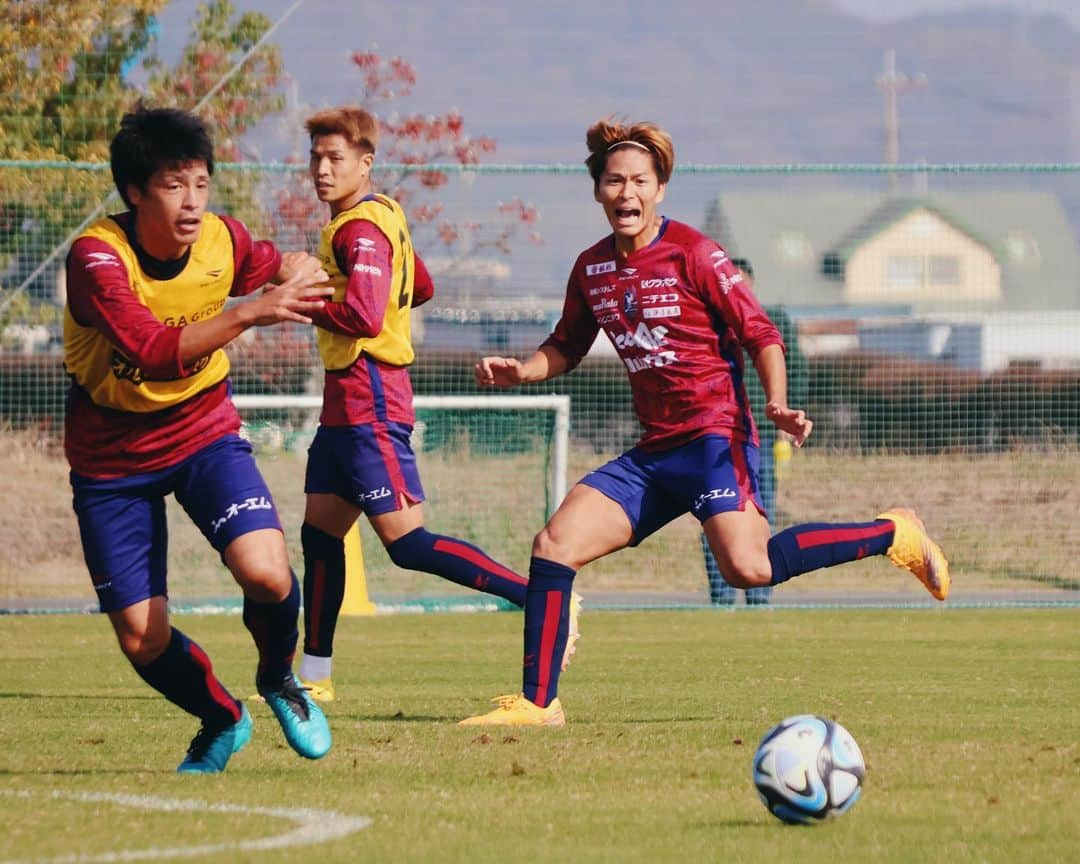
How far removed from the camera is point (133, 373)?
5.59m

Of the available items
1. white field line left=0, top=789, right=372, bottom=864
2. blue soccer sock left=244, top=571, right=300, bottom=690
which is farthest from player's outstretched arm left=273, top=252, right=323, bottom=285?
white field line left=0, top=789, right=372, bottom=864

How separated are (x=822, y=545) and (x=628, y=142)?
1651mm

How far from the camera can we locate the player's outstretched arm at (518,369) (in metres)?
7.09

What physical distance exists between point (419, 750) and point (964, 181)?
30.2 ft

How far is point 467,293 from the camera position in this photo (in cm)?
1453

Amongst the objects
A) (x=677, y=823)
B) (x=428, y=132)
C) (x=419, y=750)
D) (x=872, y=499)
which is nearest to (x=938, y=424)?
(x=872, y=499)

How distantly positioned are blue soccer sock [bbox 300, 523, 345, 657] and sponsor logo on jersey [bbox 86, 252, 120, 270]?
2.48 metres

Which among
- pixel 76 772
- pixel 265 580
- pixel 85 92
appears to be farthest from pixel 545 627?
pixel 85 92

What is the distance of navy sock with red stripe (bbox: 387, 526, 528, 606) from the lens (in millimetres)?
7734

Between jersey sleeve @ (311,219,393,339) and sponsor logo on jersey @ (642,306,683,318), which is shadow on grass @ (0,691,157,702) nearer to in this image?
jersey sleeve @ (311,219,393,339)

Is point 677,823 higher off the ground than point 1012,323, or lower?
lower

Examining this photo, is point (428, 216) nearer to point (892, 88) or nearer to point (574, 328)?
point (574, 328)

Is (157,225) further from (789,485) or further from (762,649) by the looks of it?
(789,485)

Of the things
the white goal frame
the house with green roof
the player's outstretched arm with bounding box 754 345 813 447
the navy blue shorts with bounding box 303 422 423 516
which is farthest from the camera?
the house with green roof
